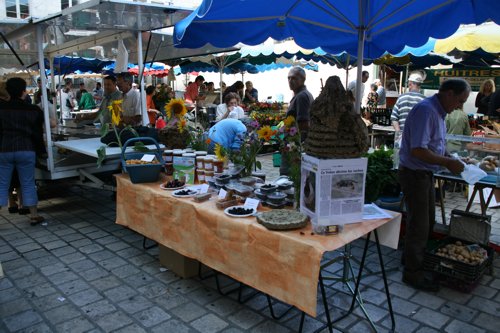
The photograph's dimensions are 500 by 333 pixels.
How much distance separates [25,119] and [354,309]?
168 inches

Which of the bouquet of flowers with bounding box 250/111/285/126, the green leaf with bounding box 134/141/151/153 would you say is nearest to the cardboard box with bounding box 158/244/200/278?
the green leaf with bounding box 134/141/151/153

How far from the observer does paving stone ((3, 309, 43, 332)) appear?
9.24 feet

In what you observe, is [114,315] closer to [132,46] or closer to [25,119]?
[25,119]

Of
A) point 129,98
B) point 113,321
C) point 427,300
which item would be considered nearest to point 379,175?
point 427,300

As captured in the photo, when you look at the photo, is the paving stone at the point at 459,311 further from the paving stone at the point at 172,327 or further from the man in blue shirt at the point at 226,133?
the man in blue shirt at the point at 226,133

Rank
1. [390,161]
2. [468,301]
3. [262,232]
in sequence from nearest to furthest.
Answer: [262,232] < [468,301] < [390,161]

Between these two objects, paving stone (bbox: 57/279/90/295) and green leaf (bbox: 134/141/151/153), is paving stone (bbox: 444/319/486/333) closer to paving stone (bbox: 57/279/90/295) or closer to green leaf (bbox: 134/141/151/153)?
paving stone (bbox: 57/279/90/295)

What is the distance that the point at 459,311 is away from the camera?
301 centimetres

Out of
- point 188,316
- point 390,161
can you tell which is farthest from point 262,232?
point 390,161

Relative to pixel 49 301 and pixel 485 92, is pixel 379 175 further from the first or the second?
pixel 485 92

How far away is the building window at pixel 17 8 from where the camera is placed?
25769 mm

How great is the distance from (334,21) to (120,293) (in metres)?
3.24

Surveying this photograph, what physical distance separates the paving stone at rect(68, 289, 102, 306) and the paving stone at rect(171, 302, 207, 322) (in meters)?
0.70

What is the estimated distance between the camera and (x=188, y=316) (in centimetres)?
292
